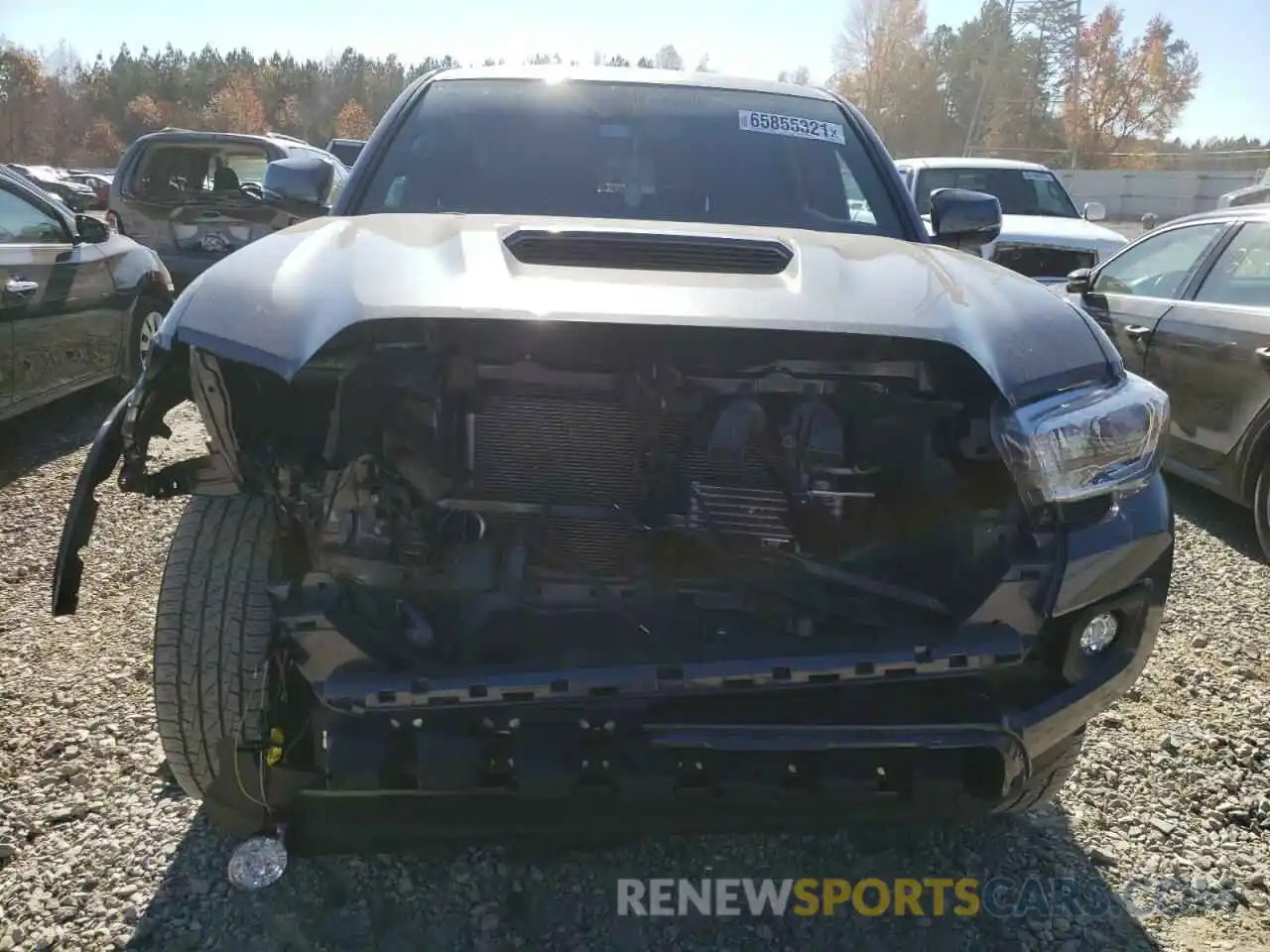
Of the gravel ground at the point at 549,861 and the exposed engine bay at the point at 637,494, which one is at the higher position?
the exposed engine bay at the point at 637,494

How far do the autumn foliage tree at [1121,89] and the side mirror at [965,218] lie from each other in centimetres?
5446

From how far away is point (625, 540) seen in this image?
76.0 inches

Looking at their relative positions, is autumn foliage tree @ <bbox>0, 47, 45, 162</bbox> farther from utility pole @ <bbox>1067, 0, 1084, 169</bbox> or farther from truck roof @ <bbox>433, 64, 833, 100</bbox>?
truck roof @ <bbox>433, 64, 833, 100</bbox>

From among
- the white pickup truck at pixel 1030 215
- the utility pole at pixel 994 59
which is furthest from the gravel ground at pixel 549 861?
the utility pole at pixel 994 59

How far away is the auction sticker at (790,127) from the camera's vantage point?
3.21 metres

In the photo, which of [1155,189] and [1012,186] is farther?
[1155,189]

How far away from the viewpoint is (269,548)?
1949 millimetres

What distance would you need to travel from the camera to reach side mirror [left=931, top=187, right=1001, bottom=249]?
3217mm

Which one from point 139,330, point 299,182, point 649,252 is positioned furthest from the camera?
point 139,330

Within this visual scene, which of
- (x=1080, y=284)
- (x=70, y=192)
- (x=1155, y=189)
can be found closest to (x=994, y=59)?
(x=1155, y=189)

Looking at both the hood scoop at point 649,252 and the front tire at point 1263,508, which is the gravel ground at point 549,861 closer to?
the hood scoop at point 649,252

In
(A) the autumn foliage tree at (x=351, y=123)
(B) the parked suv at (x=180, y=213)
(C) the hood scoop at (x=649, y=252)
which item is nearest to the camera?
(C) the hood scoop at (x=649, y=252)

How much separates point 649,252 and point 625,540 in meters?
0.65

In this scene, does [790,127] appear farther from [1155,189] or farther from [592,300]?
[1155,189]
